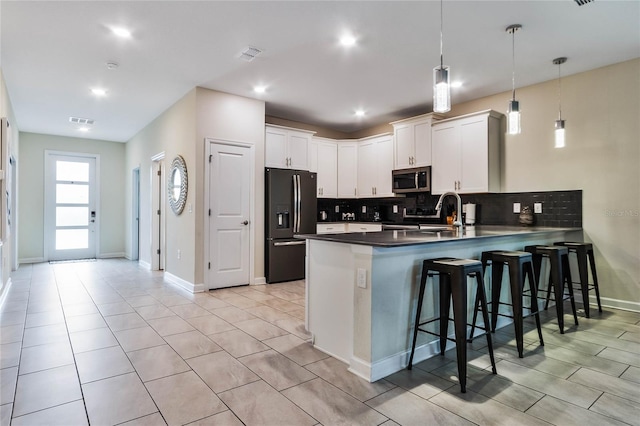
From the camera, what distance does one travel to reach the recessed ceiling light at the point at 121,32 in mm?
3199

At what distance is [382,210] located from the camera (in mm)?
6660

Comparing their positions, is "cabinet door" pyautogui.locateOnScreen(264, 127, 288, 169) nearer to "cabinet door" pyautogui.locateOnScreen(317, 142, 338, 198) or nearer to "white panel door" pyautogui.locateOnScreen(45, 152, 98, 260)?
"cabinet door" pyautogui.locateOnScreen(317, 142, 338, 198)

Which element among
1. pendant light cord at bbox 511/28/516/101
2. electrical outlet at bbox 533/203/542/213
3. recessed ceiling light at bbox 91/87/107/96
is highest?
recessed ceiling light at bbox 91/87/107/96

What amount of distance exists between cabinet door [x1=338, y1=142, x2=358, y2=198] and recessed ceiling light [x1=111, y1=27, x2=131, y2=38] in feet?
13.1

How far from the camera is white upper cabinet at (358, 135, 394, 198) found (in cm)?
609

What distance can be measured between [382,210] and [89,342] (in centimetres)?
496

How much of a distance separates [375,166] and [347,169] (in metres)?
0.58

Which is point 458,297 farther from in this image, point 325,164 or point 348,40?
point 325,164

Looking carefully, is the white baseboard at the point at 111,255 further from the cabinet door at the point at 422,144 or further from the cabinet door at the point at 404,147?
the cabinet door at the point at 422,144

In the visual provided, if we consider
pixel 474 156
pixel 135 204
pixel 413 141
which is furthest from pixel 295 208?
pixel 135 204

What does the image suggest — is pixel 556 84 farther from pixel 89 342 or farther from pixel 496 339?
pixel 89 342

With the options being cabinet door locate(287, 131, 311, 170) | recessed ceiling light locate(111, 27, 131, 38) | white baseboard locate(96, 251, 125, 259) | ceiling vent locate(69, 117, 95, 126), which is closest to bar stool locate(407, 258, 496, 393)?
recessed ceiling light locate(111, 27, 131, 38)

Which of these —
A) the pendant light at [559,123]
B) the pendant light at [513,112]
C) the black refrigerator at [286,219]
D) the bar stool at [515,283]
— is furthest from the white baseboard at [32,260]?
the pendant light at [559,123]

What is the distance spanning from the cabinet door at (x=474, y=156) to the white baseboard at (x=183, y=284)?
12.5 feet
